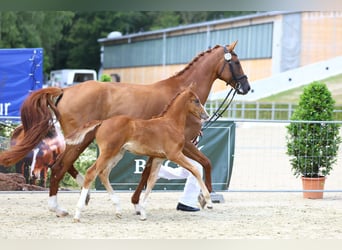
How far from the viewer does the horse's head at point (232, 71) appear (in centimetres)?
985

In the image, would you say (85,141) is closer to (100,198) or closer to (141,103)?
(141,103)

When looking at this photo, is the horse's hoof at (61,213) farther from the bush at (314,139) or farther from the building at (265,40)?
the building at (265,40)

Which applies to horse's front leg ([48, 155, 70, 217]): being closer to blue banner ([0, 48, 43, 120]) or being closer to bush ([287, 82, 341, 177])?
bush ([287, 82, 341, 177])

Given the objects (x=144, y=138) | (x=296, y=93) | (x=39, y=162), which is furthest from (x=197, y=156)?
(x=296, y=93)

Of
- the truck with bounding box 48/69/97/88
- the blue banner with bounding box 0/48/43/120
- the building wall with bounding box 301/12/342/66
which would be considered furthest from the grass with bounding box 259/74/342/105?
the blue banner with bounding box 0/48/43/120

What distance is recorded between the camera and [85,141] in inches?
355

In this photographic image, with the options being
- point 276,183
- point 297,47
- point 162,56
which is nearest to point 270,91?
point 297,47

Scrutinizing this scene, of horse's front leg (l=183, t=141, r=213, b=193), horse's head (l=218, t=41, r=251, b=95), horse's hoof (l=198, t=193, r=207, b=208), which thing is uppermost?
horse's head (l=218, t=41, r=251, b=95)

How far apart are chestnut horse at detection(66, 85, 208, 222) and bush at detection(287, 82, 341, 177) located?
10.2 ft

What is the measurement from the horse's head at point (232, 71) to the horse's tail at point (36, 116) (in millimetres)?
2346

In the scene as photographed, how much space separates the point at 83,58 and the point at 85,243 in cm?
6992

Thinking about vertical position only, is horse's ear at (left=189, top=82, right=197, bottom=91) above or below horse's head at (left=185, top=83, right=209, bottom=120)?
above

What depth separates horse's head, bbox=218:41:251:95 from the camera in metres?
9.85

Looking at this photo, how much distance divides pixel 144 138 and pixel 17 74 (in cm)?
640
